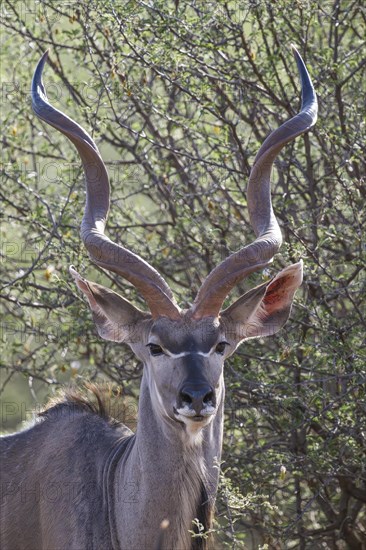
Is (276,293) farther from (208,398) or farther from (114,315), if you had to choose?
(208,398)

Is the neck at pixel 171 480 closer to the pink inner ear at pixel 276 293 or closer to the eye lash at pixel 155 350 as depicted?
the eye lash at pixel 155 350

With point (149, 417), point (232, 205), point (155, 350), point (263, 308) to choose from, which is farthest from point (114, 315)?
point (232, 205)

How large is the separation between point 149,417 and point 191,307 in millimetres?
499

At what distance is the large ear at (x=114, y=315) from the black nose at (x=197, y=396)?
651mm

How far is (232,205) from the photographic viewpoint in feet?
21.9

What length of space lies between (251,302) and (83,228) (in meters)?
0.81

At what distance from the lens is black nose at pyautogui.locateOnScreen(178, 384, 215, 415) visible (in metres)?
3.79

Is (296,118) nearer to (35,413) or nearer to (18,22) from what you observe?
(35,413)

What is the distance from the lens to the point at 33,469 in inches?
189

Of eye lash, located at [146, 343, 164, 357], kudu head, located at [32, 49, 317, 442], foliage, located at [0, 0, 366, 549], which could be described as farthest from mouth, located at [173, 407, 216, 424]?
foliage, located at [0, 0, 366, 549]

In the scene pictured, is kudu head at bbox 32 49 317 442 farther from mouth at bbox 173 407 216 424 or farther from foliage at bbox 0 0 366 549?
foliage at bbox 0 0 366 549

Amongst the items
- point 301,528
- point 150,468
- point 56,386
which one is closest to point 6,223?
point 56,386

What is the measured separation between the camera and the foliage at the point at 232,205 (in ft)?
18.3

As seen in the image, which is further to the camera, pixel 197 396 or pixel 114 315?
pixel 114 315
